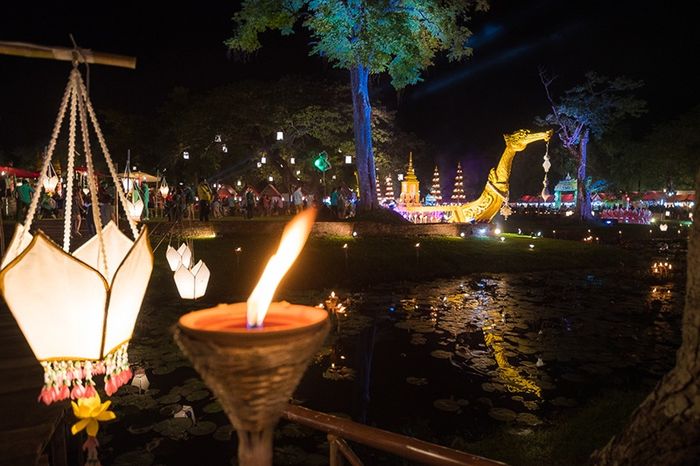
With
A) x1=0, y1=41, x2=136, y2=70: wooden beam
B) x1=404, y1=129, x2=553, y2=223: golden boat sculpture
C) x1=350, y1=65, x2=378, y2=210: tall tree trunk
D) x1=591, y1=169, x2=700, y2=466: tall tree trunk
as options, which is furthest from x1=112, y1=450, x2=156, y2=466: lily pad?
x1=404, y1=129, x2=553, y2=223: golden boat sculpture

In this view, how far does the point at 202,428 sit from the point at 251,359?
449 cm

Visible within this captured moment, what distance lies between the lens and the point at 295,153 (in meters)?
27.2

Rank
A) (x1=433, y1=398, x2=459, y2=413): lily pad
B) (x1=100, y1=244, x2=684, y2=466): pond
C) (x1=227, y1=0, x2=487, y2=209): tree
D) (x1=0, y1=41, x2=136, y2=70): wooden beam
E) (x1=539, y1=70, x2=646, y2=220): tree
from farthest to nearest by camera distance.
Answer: (x1=539, y1=70, x2=646, y2=220): tree
(x1=227, y1=0, x2=487, y2=209): tree
(x1=433, y1=398, x2=459, y2=413): lily pad
(x1=100, y1=244, x2=684, y2=466): pond
(x1=0, y1=41, x2=136, y2=70): wooden beam

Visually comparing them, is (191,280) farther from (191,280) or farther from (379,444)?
(379,444)

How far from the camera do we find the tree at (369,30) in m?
16.2

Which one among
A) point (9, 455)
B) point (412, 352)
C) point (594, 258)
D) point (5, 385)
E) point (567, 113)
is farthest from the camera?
point (567, 113)

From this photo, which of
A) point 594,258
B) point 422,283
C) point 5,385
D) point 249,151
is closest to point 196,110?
point 249,151

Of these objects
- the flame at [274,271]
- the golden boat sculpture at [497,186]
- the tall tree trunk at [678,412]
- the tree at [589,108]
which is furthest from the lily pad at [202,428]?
the tree at [589,108]

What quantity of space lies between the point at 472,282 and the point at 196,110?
1814 centimetres

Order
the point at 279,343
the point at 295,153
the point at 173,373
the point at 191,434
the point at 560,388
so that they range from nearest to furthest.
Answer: the point at 279,343 → the point at 191,434 → the point at 560,388 → the point at 173,373 → the point at 295,153

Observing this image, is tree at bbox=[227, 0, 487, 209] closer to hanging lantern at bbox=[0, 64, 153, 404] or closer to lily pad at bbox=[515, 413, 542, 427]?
lily pad at bbox=[515, 413, 542, 427]

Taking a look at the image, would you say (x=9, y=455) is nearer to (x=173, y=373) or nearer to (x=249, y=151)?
(x=173, y=373)

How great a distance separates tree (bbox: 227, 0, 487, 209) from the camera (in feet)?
53.0

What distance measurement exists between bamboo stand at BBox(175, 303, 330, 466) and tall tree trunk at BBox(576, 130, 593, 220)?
1392 inches
